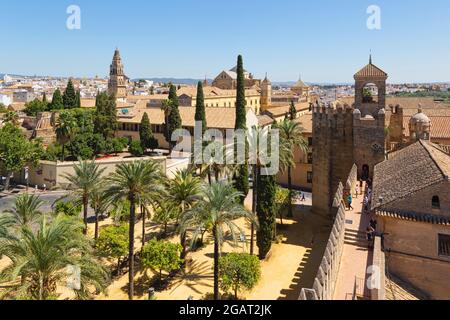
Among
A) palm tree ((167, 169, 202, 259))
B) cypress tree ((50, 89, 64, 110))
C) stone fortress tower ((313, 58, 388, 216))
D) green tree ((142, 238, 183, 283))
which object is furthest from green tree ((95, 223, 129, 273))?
cypress tree ((50, 89, 64, 110))

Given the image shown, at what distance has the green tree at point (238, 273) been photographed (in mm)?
22453

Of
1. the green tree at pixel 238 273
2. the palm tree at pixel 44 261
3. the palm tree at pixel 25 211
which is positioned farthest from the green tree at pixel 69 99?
the palm tree at pixel 44 261

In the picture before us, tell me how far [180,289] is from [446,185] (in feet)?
52.0

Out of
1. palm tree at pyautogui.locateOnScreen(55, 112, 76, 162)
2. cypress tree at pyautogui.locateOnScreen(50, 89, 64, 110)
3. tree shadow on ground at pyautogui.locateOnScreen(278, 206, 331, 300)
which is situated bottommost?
tree shadow on ground at pyautogui.locateOnScreen(278, 206, 331, 300)

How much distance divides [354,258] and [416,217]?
3486 millimetres

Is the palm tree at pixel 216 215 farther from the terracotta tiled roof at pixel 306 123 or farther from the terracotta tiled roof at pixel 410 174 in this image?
the terracotta tiled roof at pixel 306 123

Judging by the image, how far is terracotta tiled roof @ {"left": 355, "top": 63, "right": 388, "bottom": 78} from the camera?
31609 millimetres

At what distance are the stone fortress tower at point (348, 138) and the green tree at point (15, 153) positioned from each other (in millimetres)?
31876

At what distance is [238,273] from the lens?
73.9 ft

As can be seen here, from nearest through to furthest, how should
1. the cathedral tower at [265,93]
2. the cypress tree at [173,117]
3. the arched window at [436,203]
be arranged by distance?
the arched window at [436,203], the cypress tree at [173,117], the cathedral tower at [265,93]

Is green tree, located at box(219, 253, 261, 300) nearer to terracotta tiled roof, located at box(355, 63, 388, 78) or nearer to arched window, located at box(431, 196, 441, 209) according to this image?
arched window, located at box(431, 196, 441, 209)

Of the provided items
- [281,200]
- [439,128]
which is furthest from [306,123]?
[281,200]

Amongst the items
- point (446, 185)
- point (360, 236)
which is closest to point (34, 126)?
point (360, 236)
